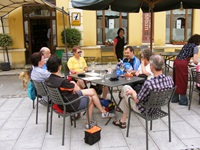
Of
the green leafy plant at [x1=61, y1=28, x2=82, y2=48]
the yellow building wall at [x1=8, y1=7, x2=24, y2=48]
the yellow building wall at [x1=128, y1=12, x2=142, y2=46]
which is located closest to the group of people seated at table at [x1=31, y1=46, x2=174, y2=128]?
the green leafy plant at [x1=61, y1=28, x2=82, y2=48]

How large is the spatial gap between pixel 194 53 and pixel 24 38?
24.0 ft

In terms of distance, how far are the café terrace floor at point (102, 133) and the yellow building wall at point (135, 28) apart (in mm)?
5945

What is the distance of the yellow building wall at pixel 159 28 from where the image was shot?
1024cm

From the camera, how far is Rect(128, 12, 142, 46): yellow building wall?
10203 millimetres

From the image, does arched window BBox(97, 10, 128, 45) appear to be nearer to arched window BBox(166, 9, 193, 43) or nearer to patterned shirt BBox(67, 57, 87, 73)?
arched window BBox(166, 9, 193, 43)

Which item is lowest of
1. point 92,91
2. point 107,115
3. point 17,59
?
point 107,115

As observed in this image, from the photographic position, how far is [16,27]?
9617 mm

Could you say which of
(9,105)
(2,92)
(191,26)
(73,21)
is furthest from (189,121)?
(191,26)

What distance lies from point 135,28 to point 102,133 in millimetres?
7427

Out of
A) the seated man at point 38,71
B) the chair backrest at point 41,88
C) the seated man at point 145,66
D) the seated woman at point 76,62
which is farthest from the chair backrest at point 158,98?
the seated woman at point 76,62

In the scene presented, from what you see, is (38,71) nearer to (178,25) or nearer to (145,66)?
(145,66)

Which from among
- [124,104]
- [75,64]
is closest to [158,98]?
[124,104]

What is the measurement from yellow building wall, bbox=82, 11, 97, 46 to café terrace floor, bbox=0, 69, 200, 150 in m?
5.74

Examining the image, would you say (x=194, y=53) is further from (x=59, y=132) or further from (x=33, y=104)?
(x=33, y=104)
